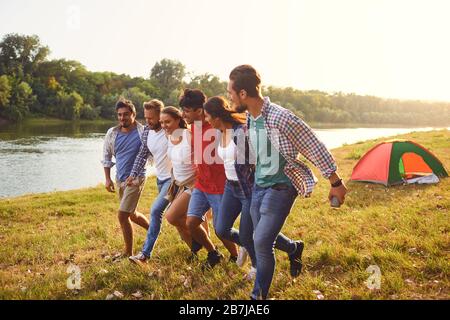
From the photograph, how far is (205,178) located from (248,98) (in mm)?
1501

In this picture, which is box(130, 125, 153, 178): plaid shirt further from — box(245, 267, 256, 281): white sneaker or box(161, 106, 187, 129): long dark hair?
box(245, 267, 256, 281): white sneaker

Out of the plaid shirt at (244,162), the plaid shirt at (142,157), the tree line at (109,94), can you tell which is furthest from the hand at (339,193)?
the tree line at (109,94)

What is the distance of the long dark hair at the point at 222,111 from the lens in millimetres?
4621

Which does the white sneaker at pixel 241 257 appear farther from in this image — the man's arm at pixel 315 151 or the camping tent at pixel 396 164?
the camping tent at pixel 396 164

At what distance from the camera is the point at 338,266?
5035 millimetres

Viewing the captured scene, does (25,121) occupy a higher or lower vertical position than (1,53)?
lower

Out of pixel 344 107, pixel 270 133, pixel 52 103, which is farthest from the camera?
pixel 344 107

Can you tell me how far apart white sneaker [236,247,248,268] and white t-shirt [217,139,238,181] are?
1068 millimetres

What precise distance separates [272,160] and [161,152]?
2.48 m

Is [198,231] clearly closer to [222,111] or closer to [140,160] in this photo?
[140,160]

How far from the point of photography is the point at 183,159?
17.6 ft

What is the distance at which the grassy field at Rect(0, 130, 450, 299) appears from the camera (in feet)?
14.6
